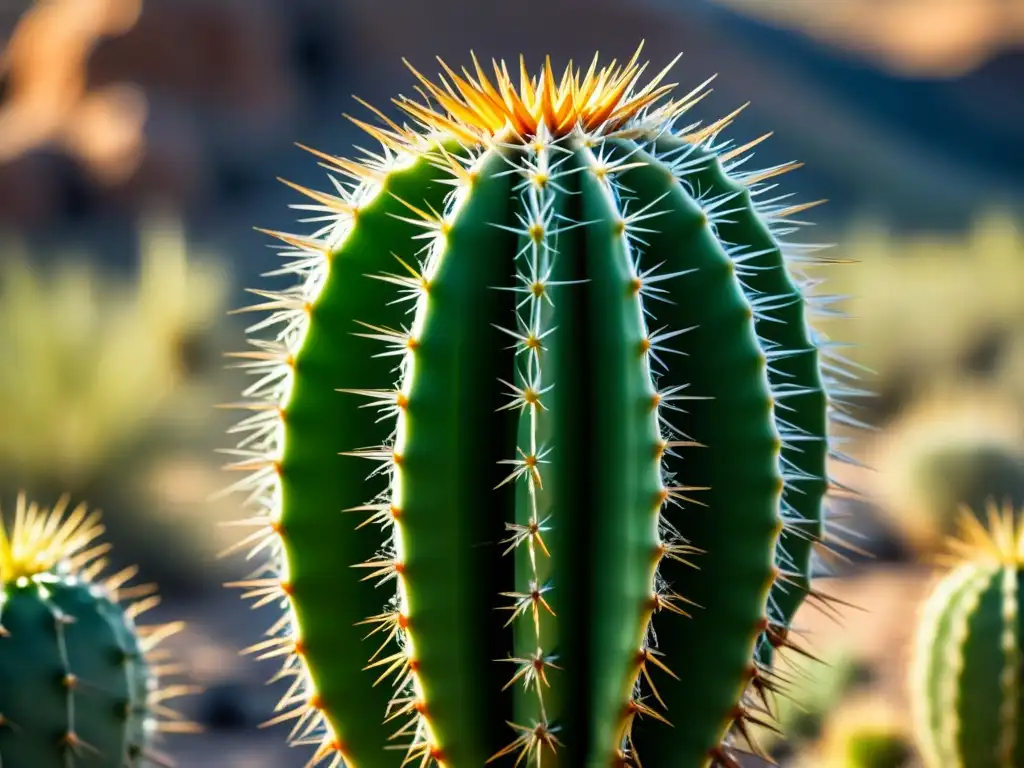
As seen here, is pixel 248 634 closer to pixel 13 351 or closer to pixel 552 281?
pixel 13 351

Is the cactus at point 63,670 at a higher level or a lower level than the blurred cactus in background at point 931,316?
lower

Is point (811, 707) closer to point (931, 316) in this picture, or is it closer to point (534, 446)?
point (534, 446)

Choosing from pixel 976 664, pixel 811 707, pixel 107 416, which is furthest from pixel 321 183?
pixel 976 664

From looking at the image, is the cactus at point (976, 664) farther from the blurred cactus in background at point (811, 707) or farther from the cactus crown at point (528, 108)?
the blurred cactus in background at point (811, 707)

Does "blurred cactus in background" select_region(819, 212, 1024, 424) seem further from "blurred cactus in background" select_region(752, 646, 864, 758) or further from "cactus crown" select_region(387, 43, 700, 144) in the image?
"cactus crown" select_region(387, 43, 700, 144)

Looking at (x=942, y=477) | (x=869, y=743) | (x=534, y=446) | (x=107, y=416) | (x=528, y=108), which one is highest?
(x=107, y=416)

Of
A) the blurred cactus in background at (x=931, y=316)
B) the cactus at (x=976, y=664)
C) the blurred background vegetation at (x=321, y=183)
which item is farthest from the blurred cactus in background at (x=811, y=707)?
the blurred cactus in background at (x=931, y=316)

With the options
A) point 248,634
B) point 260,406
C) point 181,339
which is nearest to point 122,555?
point 248,634
